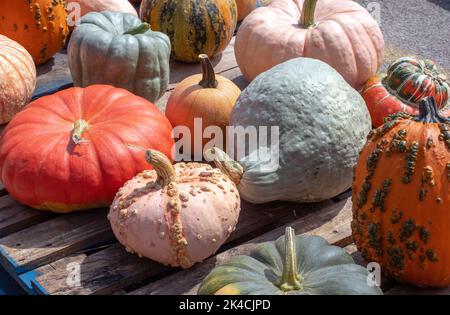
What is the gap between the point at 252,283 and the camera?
80.5 inches

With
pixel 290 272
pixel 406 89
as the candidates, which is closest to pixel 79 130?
pixel 290 272

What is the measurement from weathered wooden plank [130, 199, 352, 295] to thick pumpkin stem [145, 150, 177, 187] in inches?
12.2

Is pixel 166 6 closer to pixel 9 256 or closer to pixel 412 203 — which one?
pixel 9 256

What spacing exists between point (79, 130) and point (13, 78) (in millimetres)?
603

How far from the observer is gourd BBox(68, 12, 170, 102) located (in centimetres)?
320

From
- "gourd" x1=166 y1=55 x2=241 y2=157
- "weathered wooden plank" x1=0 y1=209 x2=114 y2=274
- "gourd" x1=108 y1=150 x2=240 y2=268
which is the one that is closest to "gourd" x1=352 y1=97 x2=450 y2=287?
"gourd" x1=108 y1=150 x2=240 y2=268

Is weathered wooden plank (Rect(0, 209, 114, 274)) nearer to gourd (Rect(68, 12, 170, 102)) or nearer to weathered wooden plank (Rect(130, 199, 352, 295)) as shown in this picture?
weathered wooden plank (Rect(130, 199, 352, 295))

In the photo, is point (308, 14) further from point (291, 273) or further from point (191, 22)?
point (291, 273)

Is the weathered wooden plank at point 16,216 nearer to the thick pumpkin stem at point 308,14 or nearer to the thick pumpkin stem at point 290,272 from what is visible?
the thick pumpkin stem at point 290,272

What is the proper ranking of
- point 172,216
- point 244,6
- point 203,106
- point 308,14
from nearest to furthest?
point 172,216 → point 203,106 → point 308,14 → point 244,6

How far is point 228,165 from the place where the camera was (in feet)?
8.56

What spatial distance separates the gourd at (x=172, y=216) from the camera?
7.74 feet

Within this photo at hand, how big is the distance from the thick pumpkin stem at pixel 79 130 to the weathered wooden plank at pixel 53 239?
10.9 inches

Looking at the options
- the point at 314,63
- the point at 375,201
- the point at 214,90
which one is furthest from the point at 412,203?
the point at 214,90
